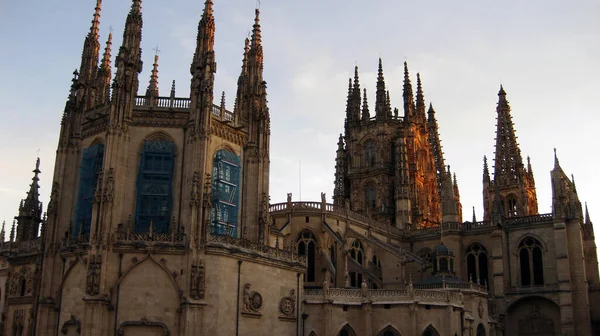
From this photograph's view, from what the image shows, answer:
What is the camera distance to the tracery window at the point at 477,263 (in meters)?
59.1

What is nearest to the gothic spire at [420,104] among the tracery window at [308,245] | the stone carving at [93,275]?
the tracery window at [308,245]

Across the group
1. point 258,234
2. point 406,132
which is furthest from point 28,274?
point 406,132

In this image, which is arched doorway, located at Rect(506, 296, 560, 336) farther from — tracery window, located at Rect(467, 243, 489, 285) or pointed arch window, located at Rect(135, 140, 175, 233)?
pointed arch window, located at Rect(135, 140, 175, 233)

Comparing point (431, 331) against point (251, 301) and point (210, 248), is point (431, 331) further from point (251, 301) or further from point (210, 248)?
point (210, 248)

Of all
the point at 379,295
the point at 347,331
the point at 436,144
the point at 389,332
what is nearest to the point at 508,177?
the point at 436,144

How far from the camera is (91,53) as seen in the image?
4153cm

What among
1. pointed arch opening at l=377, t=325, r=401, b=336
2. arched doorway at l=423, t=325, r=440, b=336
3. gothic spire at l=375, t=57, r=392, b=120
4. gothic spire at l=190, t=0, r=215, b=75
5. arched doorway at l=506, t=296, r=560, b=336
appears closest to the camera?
gothic spire at l=190, t=0, r=215, b=75

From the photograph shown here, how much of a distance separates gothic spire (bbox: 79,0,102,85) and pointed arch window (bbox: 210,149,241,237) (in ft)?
34.0

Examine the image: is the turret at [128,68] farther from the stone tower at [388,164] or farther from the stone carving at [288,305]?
the stone tower at [388,164]

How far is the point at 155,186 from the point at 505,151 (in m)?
53.0

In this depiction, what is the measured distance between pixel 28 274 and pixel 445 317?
1072 inches

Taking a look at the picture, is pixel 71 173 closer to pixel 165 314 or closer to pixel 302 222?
pixel 165 314

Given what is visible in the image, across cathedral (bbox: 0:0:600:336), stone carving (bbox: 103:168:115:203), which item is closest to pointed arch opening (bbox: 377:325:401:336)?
cathedral (bbox: 0:0:600:336)

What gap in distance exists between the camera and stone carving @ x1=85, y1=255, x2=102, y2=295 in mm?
32438
